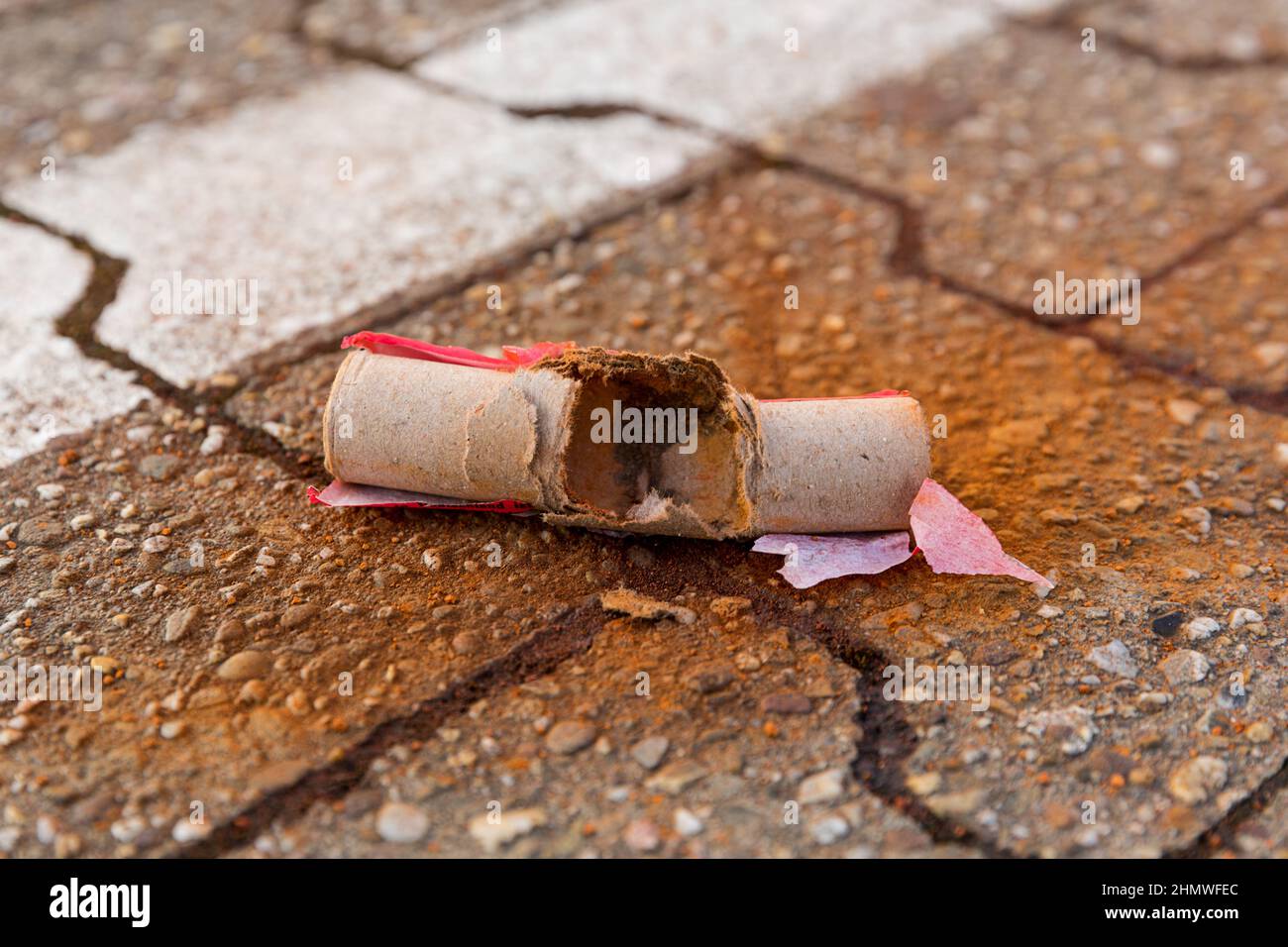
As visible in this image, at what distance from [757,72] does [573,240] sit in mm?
981

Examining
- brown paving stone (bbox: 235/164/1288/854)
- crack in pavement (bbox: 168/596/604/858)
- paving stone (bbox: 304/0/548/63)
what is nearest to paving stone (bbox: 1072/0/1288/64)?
brown paving stone (bbox: 235/164/1288/854)

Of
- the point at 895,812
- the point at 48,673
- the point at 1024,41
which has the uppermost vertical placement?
the point at 1024,41

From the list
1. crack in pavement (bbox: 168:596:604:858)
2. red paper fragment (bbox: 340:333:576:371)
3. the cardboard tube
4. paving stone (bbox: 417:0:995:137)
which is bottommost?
crack in pavement (bbox: 168:596:604:858)

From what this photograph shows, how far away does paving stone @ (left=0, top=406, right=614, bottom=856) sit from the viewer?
1.57 m

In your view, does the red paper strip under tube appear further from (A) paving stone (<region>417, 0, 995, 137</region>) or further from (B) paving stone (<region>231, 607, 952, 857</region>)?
(A) paving stone (<region>417, 0, 995, 137</region>)

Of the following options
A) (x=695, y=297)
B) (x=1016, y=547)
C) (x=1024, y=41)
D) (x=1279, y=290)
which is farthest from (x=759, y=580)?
(x=1024, y=41)

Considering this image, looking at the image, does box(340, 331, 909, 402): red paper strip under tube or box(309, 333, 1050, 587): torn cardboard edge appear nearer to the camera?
box(309, 333, 1050, 587): torn cardboard edge

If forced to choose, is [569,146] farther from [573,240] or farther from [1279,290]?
[1279,290]

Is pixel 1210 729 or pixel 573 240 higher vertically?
pixel 573 240

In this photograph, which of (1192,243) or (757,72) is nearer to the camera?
(1192,243)

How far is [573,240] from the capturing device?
271 centimetres

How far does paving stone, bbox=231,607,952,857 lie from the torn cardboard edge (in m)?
0.21

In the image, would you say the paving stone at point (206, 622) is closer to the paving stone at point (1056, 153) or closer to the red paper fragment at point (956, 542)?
the red paper fragment at point (956, 542)

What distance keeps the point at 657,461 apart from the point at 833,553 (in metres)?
0.31
